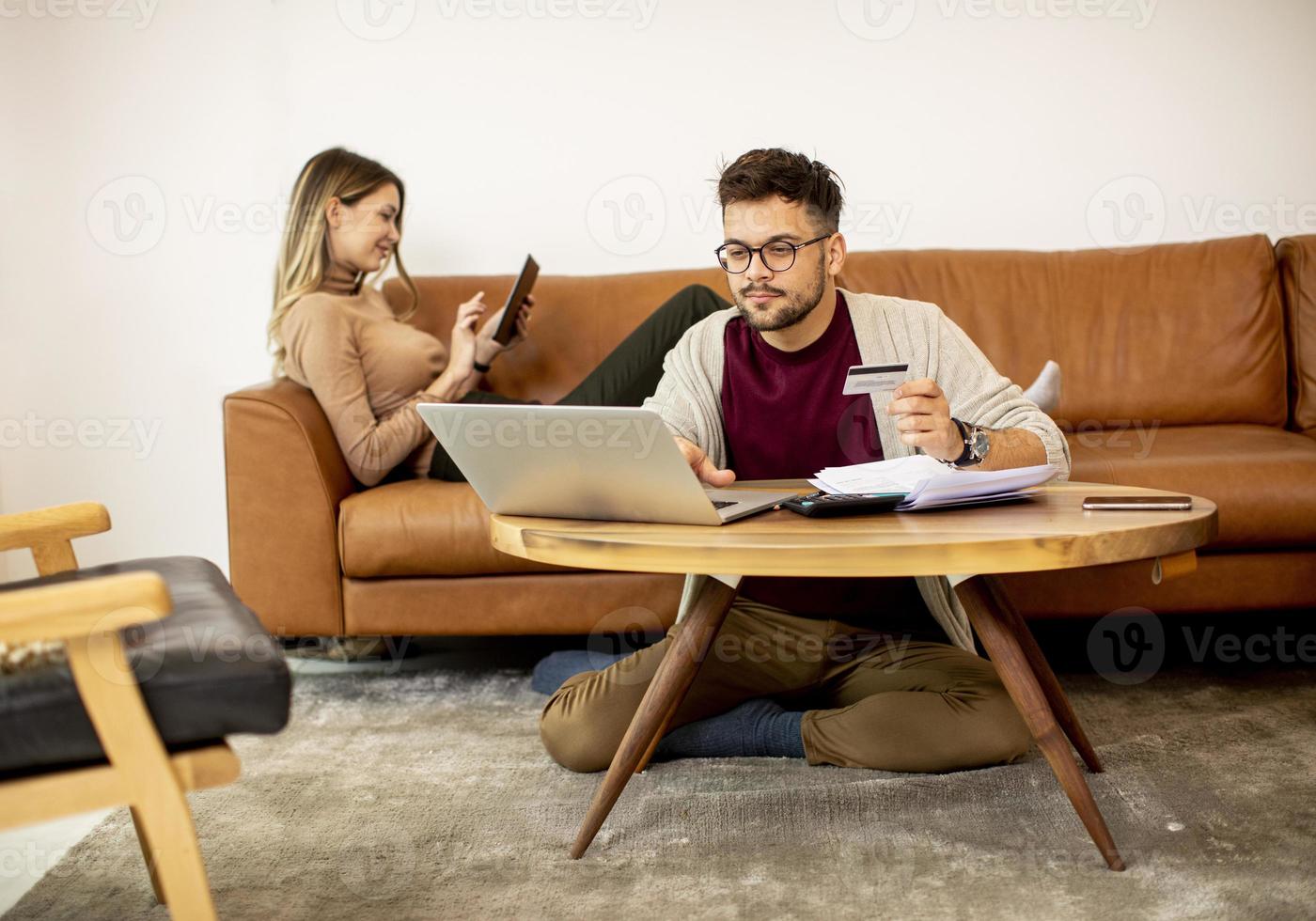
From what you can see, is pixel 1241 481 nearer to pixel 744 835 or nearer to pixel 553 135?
pixel 744 835

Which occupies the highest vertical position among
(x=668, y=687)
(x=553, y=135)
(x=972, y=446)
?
(x=553, y=135)

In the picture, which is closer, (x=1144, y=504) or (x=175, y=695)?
(x=175, y=695)

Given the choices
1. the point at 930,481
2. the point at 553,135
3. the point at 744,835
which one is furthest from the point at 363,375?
the point at 930,481

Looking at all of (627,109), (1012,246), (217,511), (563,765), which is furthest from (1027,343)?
(217,511)

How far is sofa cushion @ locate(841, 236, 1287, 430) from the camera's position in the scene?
9.37 feet

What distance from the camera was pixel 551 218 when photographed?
3.29 meters

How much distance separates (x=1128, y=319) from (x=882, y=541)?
1.84m

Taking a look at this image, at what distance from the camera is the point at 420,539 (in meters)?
2.36

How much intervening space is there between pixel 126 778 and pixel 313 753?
1.01 metres

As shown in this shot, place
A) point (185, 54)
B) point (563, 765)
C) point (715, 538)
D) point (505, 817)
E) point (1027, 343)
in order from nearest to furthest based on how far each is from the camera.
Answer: point (715, 538) < point (505, 817) < point (563, 765) < point (1027, 343) < point (185, 54)

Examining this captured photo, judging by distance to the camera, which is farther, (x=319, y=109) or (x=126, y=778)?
(x=319, y=109)

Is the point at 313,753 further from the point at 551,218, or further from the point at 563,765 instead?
the point at 551,218

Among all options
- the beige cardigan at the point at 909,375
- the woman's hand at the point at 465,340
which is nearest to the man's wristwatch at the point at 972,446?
the beige cardigan at the point at 909,375

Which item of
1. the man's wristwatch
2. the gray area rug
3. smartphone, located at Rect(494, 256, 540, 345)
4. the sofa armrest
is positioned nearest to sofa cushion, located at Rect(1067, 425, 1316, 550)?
the gray area rug
